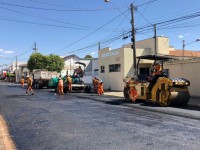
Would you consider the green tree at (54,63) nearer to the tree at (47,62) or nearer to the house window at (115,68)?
the tree at (47,62)

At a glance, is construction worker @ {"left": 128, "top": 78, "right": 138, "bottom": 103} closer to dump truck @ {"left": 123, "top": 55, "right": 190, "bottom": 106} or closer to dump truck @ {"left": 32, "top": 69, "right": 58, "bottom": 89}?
dump truck @ {"left": 123, "top": 55, "right": 190, "bottom": 106}

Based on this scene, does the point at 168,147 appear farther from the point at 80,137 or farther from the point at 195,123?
the point at 195,123

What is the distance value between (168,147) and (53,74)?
36.3 metres

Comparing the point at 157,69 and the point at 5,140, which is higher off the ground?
the point at 157,69

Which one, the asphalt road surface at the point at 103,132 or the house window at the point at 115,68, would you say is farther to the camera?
the house window at the point at 115,68

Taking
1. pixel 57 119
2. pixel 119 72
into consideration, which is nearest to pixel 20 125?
pixel 57 119

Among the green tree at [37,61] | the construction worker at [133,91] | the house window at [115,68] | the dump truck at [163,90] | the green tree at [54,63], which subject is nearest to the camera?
the dump truck at [163,90]

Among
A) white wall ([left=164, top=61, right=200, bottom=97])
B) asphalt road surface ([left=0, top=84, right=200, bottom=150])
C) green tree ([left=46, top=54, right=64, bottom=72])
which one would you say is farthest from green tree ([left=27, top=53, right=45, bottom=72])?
asphalt road surface ([left=0, top=84, right=200, bottom=150])

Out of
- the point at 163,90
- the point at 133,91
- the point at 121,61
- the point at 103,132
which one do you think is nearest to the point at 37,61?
the point at 121,61

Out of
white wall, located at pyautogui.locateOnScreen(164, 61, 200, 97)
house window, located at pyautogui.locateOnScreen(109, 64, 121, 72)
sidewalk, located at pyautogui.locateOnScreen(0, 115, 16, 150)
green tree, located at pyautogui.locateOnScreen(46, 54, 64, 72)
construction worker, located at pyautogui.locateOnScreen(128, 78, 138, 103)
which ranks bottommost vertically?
sidewalk, located at pyautogui.locateOnScreen(0, 115, 16, 150)

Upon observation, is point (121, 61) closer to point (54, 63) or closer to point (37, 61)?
point (54, 63)

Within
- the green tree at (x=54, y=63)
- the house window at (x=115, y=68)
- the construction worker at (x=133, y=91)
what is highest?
the green tree at (x=54, y=63)

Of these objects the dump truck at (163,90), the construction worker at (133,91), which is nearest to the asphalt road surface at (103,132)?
the dump truck at (163,90)

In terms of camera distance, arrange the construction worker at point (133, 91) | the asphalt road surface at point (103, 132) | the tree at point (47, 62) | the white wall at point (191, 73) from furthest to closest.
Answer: the tree at point (47, 62)
the white wall at point (191, 73)
the construction worker at point (133, 91)
the asphalt road surface at point (103, 132)
